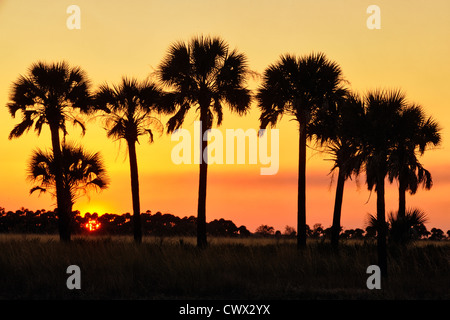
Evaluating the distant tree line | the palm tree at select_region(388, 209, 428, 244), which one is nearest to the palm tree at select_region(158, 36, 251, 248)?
the palm tree at select_region(388, 209, 428, 244)

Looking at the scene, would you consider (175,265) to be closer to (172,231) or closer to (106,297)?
(106,297)

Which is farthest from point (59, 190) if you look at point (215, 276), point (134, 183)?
point (215, 276)

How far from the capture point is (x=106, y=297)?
705 inches

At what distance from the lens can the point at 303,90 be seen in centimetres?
→ 3694

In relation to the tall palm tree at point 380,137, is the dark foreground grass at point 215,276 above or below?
below

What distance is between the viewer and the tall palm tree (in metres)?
22.8

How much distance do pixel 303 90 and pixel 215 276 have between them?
19.2m

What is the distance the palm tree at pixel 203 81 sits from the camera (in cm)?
3744

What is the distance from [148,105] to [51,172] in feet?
30.8

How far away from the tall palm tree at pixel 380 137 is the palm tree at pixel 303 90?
13702mm

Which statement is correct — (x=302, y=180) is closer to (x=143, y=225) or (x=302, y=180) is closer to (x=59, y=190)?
(x=59, y=190)

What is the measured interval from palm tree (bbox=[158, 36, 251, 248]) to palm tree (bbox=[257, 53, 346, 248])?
5.54 ft

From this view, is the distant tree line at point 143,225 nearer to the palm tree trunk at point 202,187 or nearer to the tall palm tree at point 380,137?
the palm tree trunk at point 202,187

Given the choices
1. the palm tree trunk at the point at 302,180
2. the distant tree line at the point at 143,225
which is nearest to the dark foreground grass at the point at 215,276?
the palm tree trunk at the point at 302,180
